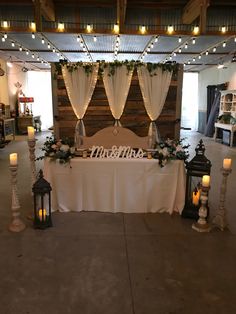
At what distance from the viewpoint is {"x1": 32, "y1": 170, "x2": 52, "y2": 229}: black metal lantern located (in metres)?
2.99

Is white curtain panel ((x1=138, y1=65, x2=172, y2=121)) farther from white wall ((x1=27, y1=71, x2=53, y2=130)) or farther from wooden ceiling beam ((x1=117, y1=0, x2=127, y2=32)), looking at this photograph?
white wall ((x1=27, y1=71, x2=53, y2=130))

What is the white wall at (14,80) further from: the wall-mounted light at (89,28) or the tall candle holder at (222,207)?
the tall candle holder at (222,207)

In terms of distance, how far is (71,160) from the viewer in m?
3.45

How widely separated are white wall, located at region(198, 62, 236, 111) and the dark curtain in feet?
0.83

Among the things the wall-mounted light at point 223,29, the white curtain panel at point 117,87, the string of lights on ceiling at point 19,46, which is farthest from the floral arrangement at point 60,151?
the string of lights on ceiling at point 19,46

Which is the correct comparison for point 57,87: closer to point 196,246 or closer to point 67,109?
point 67,109

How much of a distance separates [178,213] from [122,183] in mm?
810

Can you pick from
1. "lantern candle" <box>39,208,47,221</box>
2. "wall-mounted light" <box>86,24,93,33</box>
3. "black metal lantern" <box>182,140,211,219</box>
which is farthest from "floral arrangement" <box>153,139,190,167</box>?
"wall-mounted light" <box>86,24,93,33</box>

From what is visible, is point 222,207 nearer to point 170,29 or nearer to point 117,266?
point 117,266

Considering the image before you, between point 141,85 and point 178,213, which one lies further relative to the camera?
point 141,85

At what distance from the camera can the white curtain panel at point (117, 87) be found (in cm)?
483

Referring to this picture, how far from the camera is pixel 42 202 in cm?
305

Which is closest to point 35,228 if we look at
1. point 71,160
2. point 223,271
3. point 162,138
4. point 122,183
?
point 71,160

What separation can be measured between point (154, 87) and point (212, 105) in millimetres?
7607
